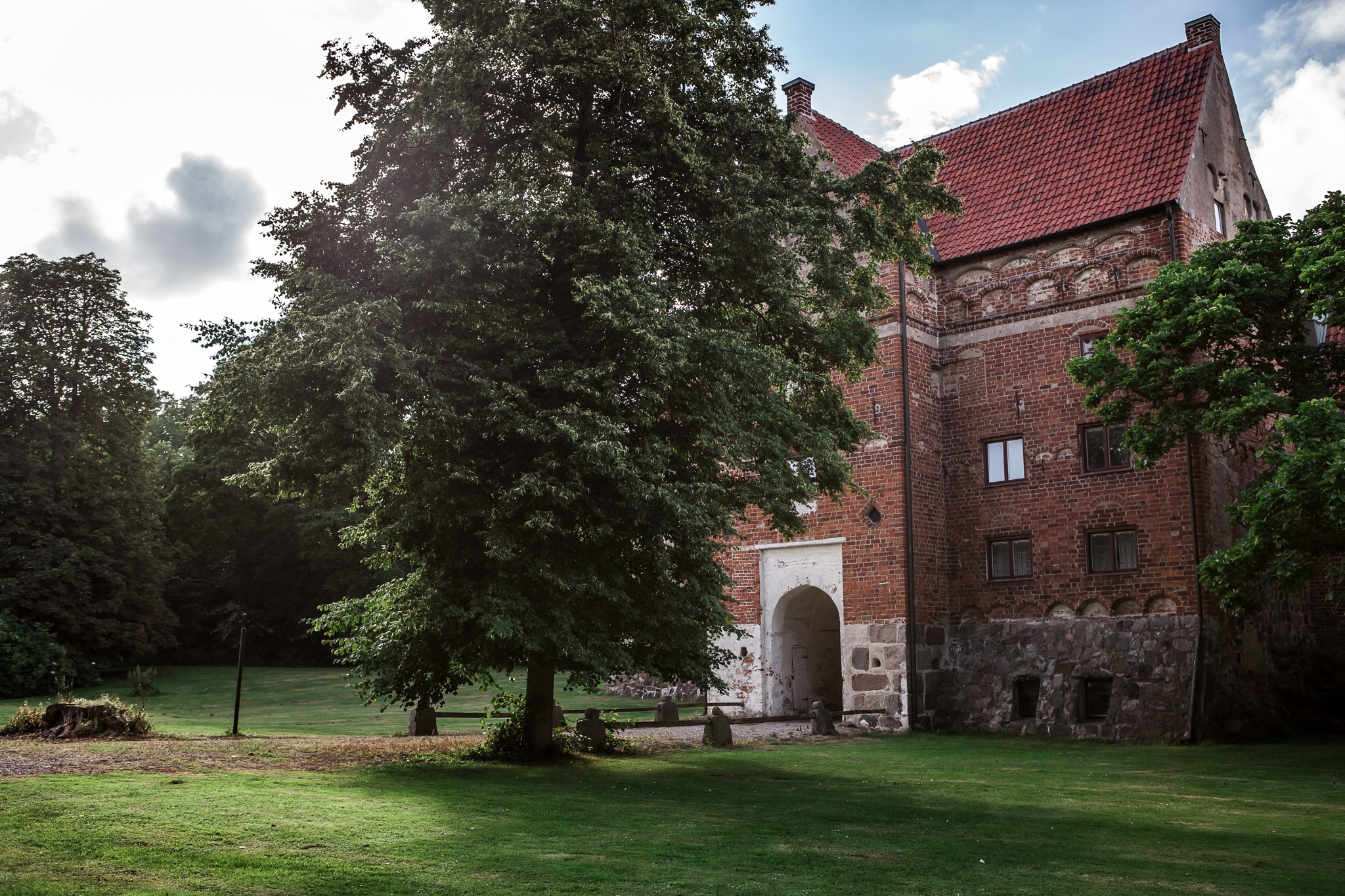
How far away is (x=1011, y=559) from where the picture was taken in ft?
73.8

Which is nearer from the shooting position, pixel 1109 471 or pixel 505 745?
pixel 505 745

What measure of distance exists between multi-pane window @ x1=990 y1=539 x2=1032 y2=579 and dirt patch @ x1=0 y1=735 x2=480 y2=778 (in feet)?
38.4

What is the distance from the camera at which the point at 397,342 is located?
40.2 ft

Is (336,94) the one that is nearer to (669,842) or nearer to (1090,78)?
(669,842)

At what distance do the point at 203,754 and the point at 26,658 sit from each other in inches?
918

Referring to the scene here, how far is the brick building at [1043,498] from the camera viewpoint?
2042 centimetres

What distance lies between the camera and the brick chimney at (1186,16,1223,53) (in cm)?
2369

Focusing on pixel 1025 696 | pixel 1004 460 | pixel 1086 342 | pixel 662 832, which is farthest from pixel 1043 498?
pixel 662 832

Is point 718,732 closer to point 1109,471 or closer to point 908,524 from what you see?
point 908,524

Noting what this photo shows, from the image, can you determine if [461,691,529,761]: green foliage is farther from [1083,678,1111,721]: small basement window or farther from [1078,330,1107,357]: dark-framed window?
[1078,330,1107,357]: dark-framed window

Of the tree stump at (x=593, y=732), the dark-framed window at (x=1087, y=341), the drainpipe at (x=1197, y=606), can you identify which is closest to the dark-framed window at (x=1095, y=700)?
the drainpipe at (x=1197, y=606)

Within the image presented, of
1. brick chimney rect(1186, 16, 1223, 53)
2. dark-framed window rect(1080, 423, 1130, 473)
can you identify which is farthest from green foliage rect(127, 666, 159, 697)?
brick chimney rect(1186, 16, 1223, 53)

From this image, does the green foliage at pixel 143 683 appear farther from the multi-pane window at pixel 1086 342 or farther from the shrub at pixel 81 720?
the multi-pane window at pixel 1086 342

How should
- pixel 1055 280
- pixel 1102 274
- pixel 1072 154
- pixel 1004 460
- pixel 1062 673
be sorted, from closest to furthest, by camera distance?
pixel 1062 673, pixel 1102 274, pixel 1055 280, pixel 1004 460, pixel 1072 154
